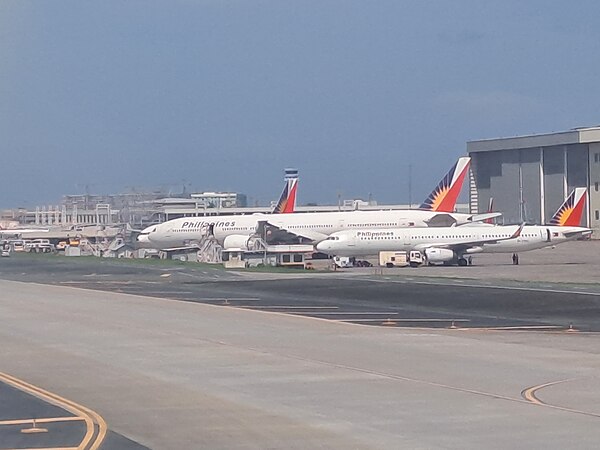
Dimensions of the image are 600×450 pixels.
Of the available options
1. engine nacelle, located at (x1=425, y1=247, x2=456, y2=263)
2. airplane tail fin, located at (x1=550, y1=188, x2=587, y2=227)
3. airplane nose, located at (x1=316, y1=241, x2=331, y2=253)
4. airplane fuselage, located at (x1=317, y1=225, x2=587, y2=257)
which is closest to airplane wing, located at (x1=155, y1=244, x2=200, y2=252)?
airplane nose, located at (x1=316, y1=241, x2=331, y2=253)

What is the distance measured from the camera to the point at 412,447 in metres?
12.9

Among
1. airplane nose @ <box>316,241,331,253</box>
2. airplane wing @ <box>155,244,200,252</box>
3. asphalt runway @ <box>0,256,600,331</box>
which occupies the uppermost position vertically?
airplane wing @ <box>155,244,200,252</box>

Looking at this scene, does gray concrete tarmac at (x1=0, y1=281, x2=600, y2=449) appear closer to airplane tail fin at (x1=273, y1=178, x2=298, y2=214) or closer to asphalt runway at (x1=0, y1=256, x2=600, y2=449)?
asphalt runway at (x1=0, y1=256, x2=600, y2=449)

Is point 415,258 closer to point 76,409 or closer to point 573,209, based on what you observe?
point 573,209

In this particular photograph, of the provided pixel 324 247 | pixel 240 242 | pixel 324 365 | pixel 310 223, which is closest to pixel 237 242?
pixel 240 242

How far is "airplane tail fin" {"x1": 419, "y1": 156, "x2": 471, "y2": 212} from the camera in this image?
9806 centimetres

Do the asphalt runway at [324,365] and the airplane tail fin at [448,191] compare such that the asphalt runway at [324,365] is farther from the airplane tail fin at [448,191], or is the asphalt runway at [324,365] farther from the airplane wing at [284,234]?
the airplane tail fin at [448,191]

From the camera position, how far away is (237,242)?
92.1m

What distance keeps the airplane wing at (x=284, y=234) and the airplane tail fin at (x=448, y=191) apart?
11.8m


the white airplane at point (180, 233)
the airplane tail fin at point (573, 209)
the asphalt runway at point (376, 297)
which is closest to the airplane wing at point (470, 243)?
the airplane tail fin at point (573, 209)

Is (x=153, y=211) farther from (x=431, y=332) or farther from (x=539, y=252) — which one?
(x=431, y=332)

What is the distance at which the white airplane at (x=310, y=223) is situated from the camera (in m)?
92.2

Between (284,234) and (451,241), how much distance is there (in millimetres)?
19245

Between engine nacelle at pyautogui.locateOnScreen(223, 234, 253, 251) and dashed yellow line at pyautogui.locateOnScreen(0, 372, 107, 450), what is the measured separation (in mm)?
68575
